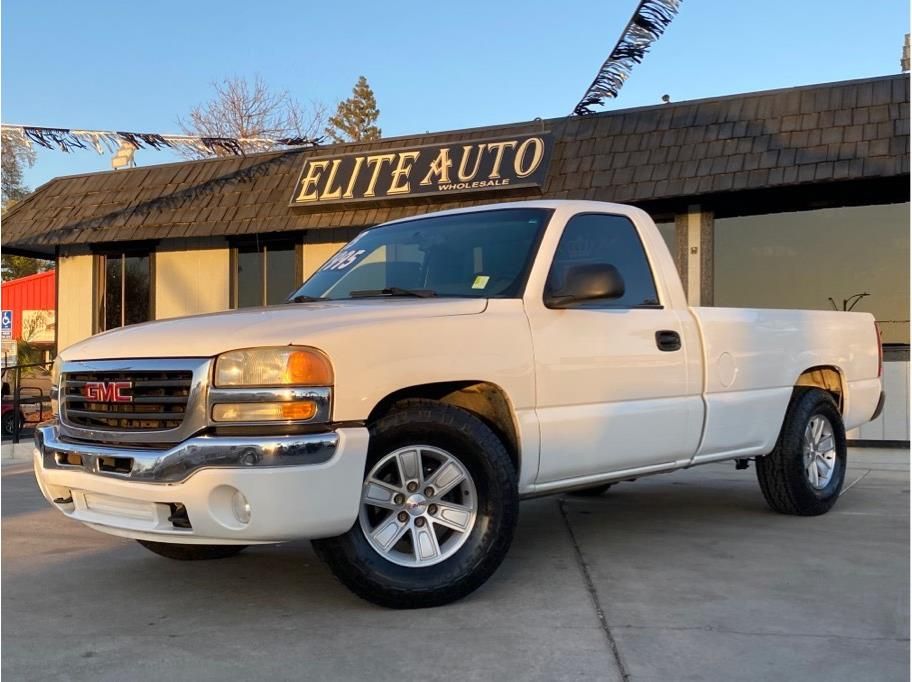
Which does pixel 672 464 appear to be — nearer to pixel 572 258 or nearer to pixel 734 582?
pixel 734 582

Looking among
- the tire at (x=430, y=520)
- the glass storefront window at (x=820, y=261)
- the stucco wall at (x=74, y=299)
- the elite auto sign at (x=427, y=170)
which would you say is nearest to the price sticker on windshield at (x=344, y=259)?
the tire at (x=430, y=520)

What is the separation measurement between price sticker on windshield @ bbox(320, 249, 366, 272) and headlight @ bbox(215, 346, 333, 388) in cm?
172

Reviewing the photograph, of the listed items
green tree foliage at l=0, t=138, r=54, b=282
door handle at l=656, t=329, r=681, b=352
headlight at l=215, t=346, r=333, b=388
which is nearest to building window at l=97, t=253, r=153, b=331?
door handle at l=656, t=329, r=681, b=352

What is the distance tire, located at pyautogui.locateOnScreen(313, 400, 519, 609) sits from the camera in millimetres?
3826

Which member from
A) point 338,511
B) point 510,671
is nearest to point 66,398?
point 338,511

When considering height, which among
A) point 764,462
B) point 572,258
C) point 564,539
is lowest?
point 564,539

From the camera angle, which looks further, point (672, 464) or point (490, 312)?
point (672, 464)

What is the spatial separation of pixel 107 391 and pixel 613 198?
801cm

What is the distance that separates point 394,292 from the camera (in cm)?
465

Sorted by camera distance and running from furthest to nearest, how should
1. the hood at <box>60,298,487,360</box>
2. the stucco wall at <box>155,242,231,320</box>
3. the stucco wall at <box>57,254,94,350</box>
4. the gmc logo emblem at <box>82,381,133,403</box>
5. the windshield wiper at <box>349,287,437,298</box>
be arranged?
the stucco wall at <box>57,254,94,350</box>
the stucco wall at <box>155,242,231,320</box>
the windshield wiper at <box>349,287,437,298</box>
the gmc logo emblem at <box>82,381,133,403</box>
the hood at <box>60,298,487,360</box>

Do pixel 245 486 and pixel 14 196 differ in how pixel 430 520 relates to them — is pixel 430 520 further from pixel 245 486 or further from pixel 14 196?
pixel 14 196

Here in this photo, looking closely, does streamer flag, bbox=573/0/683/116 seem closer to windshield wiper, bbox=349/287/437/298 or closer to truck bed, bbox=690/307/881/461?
truck bed, bbox=690/307/881/461

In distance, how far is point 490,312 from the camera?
4.26m

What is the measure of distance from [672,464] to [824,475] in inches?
78.2
